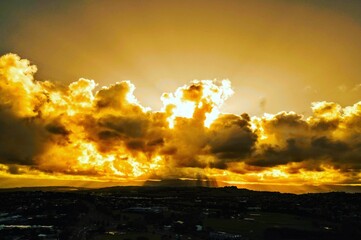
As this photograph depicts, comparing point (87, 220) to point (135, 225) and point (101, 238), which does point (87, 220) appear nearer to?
point (135, 225)

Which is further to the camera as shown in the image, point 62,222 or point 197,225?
point 62,222

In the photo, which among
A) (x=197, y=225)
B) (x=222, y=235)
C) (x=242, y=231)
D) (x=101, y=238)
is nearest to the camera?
(x=101, y=238)

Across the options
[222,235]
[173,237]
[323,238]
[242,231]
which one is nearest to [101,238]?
[173,237]

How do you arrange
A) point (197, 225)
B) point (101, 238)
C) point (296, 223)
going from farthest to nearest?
point (296, 223) → point (197, 225) → point (101, 238)

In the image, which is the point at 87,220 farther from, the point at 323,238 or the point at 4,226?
the point at 323,238

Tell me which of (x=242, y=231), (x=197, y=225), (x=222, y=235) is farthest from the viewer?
(x=197, y=225)

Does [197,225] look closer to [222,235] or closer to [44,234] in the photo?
[222,235]

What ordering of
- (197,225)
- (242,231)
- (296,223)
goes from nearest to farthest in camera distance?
1. (242,231)
2. (197,225)
3. (296,223)

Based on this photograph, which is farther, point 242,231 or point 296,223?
point 296,223

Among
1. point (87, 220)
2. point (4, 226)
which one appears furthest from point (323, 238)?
point (4, 226)
